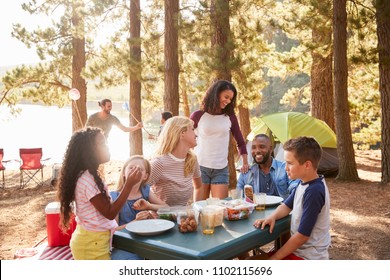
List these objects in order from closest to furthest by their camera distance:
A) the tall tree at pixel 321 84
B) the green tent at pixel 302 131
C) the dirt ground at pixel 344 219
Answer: the dirt ground at pixel 344 219, the green tent at pixel 302 131, the tall tree at pixel 321 84

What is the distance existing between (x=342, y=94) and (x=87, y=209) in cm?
596

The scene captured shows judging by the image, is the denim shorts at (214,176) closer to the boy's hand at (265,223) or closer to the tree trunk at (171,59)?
the boy's hand at (265,223)

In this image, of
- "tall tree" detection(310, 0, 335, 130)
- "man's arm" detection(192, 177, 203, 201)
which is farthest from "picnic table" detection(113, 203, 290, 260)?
"tall tree" detection(310, 0, 335, 130)

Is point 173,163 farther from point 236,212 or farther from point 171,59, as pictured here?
point 171,59

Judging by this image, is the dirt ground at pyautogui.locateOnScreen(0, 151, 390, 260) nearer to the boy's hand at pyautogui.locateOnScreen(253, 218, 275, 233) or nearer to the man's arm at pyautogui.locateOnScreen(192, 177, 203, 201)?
the man's arm at pyautogui.locateOnScreen(192, 177, 203, 201)

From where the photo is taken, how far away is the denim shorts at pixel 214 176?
11.6 ft

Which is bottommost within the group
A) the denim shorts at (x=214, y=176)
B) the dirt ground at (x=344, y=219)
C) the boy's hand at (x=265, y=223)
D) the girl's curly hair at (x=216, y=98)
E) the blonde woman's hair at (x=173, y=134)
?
the dirt ground at (x=344, y=219)

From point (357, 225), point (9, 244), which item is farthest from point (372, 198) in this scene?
point (9, 244)

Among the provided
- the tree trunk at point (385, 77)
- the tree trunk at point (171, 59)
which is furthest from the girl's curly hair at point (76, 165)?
the tree trunk at point (385, 77)

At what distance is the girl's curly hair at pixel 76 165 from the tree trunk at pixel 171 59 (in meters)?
4.89

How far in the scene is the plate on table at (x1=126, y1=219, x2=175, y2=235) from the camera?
2047 millimetres

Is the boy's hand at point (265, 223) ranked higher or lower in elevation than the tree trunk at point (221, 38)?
lower

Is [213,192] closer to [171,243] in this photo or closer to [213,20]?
[171,243]

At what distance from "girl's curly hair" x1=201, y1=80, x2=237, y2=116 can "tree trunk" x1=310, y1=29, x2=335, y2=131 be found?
583 cm
